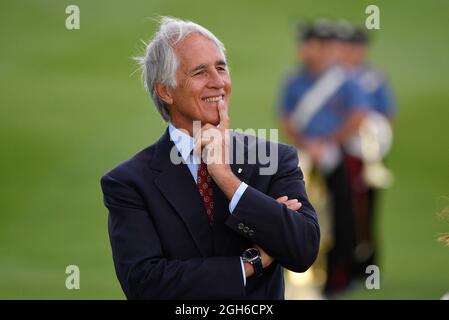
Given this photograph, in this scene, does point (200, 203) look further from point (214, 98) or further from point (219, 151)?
point (214, 98)

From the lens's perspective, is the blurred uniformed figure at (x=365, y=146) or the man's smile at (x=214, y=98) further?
the blurred uniformed figure at (x=365, y=146)

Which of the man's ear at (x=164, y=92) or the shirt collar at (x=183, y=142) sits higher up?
the man's ear at (x=164, y=92)

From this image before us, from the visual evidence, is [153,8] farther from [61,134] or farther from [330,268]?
[330,268]

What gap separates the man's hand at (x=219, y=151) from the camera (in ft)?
7.93

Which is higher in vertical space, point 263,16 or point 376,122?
point 263,16

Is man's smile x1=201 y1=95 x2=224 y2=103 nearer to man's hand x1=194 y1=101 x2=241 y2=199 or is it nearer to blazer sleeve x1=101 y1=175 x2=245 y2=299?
man's hand x1=194 y1=101 x2=241 y2=199

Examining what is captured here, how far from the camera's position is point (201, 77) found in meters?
2.52

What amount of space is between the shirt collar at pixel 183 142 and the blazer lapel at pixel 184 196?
0.03 m

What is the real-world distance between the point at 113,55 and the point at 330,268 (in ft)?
7.18

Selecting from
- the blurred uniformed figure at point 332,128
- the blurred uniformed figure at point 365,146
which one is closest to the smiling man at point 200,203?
the blurred uniformed figure at point 332,128

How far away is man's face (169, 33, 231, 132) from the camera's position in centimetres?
251

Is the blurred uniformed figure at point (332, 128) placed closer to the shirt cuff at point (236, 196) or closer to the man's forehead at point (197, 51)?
the man's forehead at point (197, 51)
